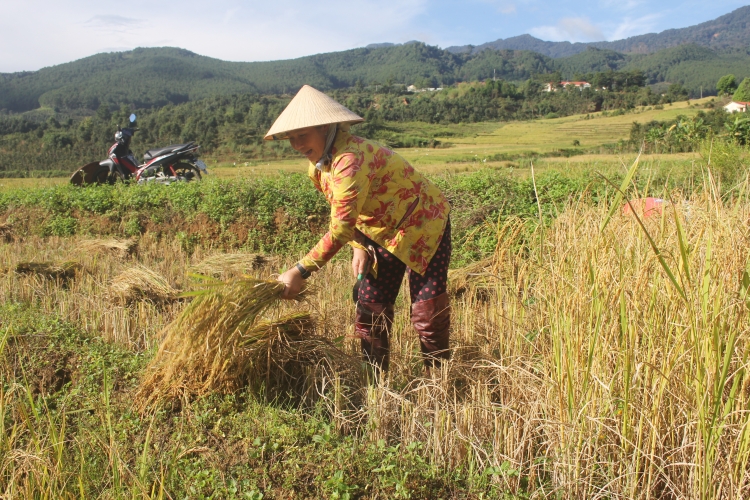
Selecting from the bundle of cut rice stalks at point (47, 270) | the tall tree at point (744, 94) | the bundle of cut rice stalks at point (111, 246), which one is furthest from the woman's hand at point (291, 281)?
the tall tree at point (744, 94)

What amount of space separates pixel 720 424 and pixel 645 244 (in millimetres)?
706

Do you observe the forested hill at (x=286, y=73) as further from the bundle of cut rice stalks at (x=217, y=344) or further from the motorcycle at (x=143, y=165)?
the bundle of cut rice stalks at (x=217, y=344)

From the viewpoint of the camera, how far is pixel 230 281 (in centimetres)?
241

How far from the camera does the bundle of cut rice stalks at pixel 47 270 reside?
16.0 ft

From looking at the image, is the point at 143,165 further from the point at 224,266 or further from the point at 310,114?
the point at 310,114

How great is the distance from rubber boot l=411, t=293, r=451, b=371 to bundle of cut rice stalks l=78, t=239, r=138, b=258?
4.43 metres

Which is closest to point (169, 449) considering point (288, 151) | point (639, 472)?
point (639, 472)

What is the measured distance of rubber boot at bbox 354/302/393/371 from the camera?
2.88 m

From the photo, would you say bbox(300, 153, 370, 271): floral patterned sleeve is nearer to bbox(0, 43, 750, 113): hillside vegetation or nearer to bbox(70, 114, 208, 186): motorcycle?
bbox(70, 114, 208, 186): motorcycle

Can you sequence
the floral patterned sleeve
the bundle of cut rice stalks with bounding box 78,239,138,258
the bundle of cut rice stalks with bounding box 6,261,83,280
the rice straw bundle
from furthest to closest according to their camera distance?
the bundle of cut rice stalks with bounding box 78,239,138,258 → the bundle of cut rice stalks with bounding box 6,261,83,280 → the rice straw bundle → the floral patterned sleeve

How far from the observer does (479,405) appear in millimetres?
2348

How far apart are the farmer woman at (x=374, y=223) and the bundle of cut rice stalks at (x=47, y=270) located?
329cm

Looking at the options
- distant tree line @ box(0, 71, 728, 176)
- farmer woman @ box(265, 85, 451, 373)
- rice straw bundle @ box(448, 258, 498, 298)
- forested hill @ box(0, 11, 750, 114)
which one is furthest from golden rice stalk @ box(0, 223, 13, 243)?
forested hill @ box(0, 11, 750, 114)

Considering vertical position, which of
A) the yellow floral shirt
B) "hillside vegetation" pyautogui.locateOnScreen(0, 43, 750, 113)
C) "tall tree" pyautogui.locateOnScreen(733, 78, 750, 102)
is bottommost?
the yellow floral shirt
